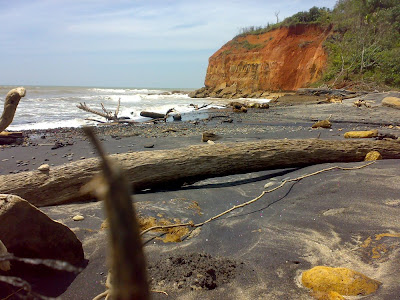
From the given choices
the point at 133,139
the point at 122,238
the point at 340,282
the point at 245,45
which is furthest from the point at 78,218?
the point at 245,45

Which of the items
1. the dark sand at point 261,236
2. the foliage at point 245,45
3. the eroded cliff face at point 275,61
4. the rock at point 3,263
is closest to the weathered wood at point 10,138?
the dark sand at point 261,236

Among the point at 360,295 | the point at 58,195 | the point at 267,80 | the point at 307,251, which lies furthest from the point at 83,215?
the point at 267,80

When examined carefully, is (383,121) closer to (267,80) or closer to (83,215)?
(83,215)

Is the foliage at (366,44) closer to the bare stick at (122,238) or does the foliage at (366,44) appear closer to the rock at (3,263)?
the rock at (3,263)

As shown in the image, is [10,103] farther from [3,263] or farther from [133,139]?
[133,139]

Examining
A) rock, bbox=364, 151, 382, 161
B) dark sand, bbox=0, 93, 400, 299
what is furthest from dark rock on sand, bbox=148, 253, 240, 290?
rock, bbox=364, 151, 382, 161

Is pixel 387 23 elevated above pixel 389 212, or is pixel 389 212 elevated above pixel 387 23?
pixel 387 23

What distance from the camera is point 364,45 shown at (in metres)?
24.3

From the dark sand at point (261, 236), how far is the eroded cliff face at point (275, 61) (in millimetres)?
27332

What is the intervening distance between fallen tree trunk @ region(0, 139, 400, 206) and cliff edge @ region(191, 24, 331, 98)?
25.9m

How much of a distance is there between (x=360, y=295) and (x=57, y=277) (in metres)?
2.20

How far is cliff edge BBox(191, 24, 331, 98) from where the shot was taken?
30600 mm

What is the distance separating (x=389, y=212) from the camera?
9.25ft

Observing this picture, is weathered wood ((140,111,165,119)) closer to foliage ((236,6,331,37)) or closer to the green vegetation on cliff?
the green vegetation on cliff
